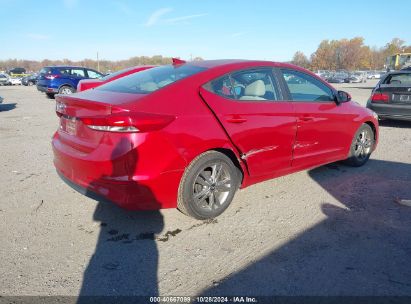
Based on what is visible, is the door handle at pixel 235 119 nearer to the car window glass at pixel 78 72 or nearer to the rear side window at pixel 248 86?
the rear side window at pixel 248 86

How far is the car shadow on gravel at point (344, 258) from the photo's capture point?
2.60 m

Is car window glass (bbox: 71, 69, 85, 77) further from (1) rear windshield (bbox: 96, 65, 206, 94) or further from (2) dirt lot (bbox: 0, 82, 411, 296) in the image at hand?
(1) rear windshield (bbox: 96, 65, 206, 94)

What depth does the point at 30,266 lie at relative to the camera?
112 inches

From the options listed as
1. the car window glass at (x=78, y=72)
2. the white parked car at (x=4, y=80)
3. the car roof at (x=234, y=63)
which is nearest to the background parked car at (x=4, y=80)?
the white parked car at (x=4, y=80)

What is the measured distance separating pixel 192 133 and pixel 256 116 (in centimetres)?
90

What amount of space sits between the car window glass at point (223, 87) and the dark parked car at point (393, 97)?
269 inches

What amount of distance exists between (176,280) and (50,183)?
9.29 feet

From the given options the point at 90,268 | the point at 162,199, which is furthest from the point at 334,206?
the point at 90,268

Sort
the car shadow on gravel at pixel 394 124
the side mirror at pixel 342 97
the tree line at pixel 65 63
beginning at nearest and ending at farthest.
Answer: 1. the side mirror at pixel 342 97
2. the car shadow on gravel at pixel 394 124
3. the tree line at pixel 65 63

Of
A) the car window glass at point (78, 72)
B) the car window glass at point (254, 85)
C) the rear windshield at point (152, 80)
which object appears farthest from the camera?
the car window glass at point (78, 72)

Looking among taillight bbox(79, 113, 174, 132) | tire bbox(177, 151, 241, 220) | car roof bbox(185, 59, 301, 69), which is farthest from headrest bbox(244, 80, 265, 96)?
taillight bbox(79, 113, 174, 132)

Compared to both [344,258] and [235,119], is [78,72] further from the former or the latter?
[344,258]

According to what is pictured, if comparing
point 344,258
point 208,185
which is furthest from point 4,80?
point 344,258

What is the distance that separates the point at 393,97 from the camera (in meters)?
8.95
